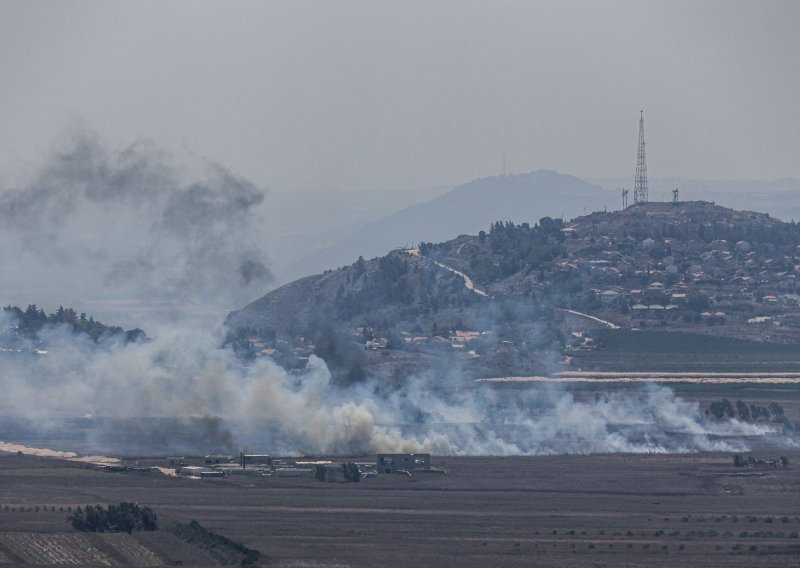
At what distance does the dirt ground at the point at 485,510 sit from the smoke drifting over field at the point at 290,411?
9720 millimetres

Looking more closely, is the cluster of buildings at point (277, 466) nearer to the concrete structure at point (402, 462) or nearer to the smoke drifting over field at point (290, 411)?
the concrete structure at point (402, 462)

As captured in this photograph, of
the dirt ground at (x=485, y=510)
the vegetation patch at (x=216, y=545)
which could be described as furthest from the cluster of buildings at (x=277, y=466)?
the vegetation patch at (x=216, y=545)

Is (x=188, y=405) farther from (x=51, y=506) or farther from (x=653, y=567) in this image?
(x=653, y=567)

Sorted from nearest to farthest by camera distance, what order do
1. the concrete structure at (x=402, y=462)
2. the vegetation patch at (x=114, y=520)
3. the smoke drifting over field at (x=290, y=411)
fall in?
the vegetation patch at (x=114, y=520), the concrete structure at (x=402, y=462), the smoke drifting over field at (x=290, y=411)

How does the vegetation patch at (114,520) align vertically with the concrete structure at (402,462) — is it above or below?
below

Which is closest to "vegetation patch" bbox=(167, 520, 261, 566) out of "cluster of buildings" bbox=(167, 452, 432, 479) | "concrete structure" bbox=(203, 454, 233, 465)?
"cluster of buildings" bbox=(167, 452, 432, 479)

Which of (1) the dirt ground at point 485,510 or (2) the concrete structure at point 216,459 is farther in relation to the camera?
(2) the concrete structure at point 216,459

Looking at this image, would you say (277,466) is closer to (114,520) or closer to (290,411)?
(290,411)

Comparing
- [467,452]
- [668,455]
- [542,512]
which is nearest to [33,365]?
[467,452]

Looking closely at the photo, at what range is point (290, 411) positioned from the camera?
6885 inches

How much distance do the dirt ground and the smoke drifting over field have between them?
31.9 ft

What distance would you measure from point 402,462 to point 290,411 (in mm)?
19305

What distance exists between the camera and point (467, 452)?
171m

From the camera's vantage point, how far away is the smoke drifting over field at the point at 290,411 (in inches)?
6801
